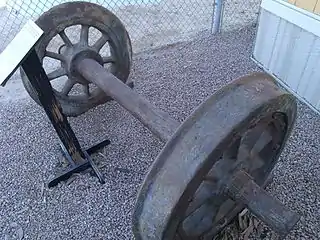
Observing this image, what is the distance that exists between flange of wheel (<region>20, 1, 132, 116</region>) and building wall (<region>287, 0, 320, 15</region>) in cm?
152

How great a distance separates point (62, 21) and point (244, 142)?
1.61 m

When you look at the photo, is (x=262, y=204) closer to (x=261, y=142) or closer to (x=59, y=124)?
(x=261, y=142)

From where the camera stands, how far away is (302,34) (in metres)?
2.82

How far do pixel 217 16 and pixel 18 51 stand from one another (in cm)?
281

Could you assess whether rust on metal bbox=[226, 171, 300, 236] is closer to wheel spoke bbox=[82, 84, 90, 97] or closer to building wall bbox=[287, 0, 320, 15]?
wheel spoke bbox=[82, 84, 90, 97]

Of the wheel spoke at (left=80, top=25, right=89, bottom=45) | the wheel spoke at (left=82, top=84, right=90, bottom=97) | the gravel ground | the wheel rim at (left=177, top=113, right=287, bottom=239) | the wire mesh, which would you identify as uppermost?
the wheel spoke at (left=80, top=25, right=89, bottom=45)

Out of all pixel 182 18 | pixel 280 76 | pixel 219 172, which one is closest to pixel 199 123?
pixel 219 172

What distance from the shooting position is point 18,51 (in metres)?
1.71

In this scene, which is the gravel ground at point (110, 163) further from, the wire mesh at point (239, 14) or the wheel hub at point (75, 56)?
the wire mesh at point (239, 14)

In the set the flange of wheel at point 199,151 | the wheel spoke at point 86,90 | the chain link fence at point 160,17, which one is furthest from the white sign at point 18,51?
the chain link fence at point 160,17

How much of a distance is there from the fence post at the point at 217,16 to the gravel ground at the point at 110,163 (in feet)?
2.43

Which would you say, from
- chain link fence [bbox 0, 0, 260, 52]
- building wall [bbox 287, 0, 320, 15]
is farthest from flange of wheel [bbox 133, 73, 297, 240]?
chain link fence [bbox 0, 0, 260, 52]

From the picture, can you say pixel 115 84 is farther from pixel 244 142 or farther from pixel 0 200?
pixel 0 200

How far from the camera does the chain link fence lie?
13.3 ft
